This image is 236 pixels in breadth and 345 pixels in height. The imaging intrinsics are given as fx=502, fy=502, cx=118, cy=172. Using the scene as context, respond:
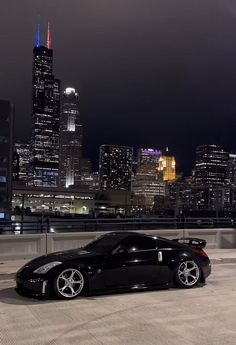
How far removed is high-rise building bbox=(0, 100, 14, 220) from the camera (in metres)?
98.8

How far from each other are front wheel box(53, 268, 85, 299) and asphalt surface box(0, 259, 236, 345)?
21 centimetres

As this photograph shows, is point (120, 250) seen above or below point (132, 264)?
above

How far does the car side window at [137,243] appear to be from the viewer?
1039 cm

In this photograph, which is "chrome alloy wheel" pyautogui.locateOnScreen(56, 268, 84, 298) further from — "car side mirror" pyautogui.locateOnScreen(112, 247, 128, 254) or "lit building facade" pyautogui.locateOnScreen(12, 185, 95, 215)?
"lit building facade" pyautogui.locateOnScreen(12, 185, 95, 215)

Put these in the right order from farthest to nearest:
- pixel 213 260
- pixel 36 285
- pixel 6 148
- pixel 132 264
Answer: pixel 6 148 < pixel 213 260 < pixel 132 264 < pixel 36 285

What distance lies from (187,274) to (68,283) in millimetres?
2785

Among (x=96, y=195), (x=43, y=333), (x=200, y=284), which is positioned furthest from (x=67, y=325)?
(x=96, y=195)

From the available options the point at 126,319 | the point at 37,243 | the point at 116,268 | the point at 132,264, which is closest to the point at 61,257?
the point at 116,268

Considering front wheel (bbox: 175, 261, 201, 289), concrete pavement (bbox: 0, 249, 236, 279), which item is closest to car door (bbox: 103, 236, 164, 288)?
front wheel (bbox: 175, 261, 201, 289)

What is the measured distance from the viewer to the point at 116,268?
32.5 feet

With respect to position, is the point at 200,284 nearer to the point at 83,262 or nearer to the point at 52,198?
the point at 83,262

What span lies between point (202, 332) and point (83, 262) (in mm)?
3223

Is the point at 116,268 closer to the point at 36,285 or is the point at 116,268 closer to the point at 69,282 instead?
the point at 69,282

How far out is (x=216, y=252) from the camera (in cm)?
1831
